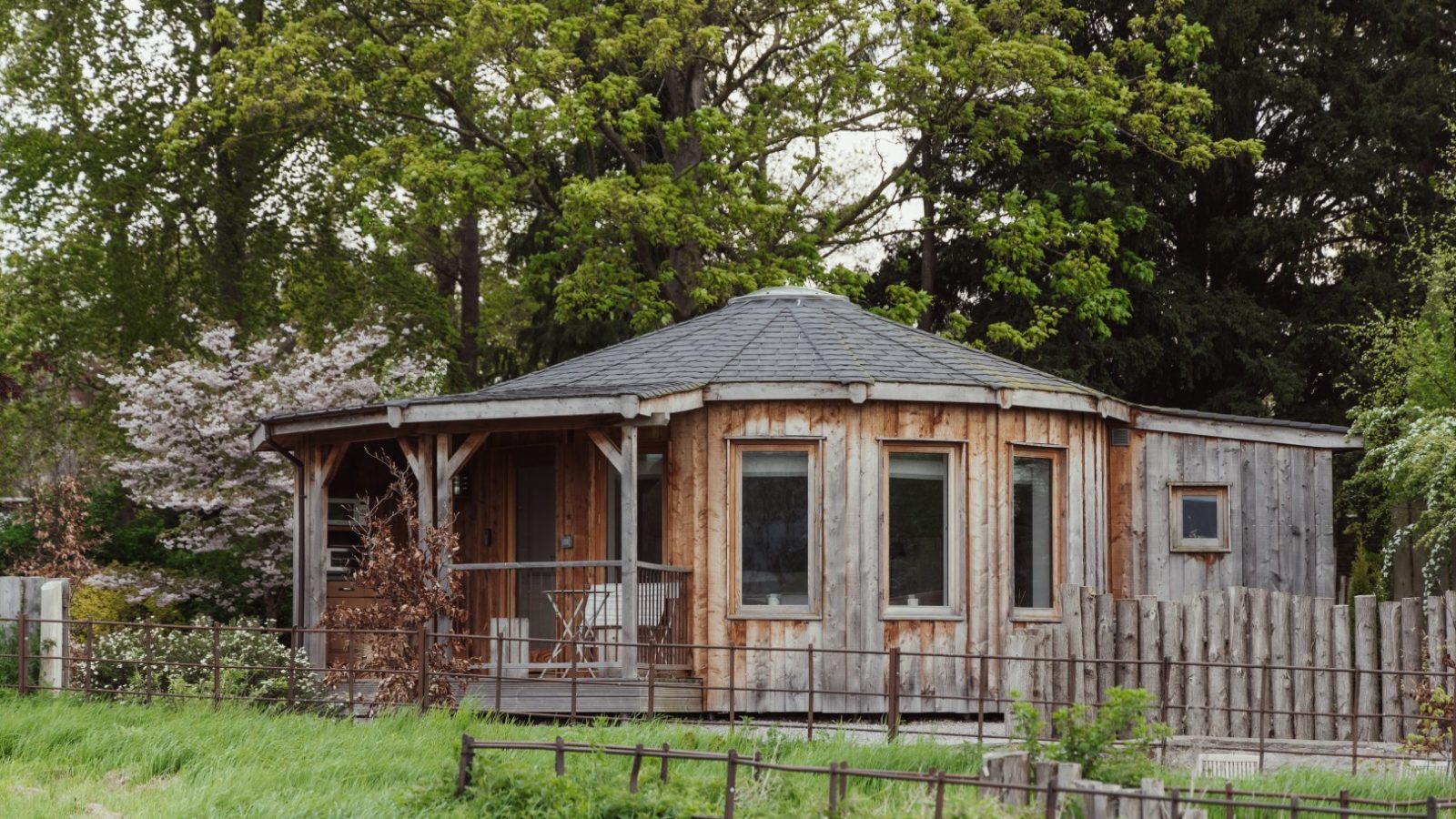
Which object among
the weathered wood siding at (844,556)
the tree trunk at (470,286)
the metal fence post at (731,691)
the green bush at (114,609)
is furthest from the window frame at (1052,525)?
the tree trunk at (470,286)

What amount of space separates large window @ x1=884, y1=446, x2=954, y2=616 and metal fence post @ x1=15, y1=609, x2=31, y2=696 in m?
6.73

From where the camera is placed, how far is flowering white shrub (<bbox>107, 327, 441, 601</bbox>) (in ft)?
67.4

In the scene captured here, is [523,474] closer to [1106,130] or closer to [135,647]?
[135,647]

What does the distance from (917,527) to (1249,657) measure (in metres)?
3.46

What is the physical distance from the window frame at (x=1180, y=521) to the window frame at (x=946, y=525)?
2.66m

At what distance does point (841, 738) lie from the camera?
10.6 m

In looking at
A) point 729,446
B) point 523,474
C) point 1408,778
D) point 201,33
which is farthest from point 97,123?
point 1408,778

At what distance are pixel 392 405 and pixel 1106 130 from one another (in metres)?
13.4

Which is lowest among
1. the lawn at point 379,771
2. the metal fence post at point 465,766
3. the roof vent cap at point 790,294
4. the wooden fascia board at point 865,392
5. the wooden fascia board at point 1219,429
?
the lawn at point 379,771

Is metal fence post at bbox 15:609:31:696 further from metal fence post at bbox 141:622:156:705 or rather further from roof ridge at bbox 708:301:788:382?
roof ridge at bbox 708:301:788:382

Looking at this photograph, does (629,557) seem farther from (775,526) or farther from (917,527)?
(917,527)

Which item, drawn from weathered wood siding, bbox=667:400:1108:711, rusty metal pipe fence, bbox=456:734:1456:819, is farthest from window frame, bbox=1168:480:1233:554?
rusty metal pipe fence, bbox=456:734:1456:819

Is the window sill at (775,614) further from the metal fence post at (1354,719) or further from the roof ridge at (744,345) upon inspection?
the metal fence post at (1354,719)

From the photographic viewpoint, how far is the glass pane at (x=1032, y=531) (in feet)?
48.3
